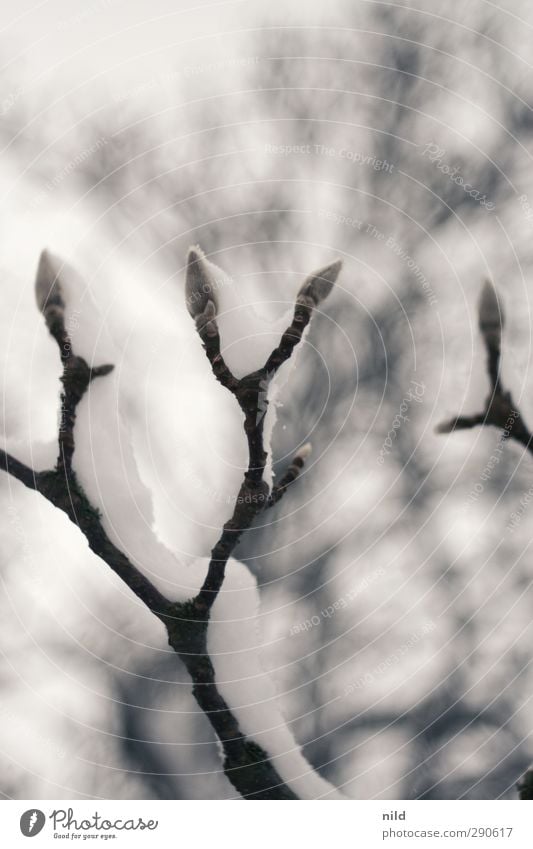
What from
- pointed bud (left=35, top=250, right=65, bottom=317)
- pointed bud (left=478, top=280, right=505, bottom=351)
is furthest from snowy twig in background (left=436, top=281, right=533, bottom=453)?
pointed bud (left=35, top=250, right=65, bottom=317)

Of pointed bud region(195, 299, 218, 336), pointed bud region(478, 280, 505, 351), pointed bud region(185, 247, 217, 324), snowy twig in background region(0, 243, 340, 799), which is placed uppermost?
pointed bud region(478, 280, 505, 351)

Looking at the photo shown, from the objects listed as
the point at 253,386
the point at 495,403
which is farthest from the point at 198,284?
the point at 495,403

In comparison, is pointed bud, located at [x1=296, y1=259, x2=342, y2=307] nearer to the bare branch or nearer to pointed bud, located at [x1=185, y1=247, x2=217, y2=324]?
the bare branch

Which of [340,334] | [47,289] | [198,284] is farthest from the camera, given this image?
[340,334]

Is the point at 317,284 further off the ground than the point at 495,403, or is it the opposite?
the point at 317,284

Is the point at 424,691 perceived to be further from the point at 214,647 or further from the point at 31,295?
the point at 31,295

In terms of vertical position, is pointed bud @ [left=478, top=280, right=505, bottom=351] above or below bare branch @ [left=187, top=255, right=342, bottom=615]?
above

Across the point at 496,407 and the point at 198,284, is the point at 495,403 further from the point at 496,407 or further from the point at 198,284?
the point at 198,284

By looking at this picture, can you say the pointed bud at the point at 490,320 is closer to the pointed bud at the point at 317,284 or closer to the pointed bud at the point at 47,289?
the pointed bud at the point at 317,284
